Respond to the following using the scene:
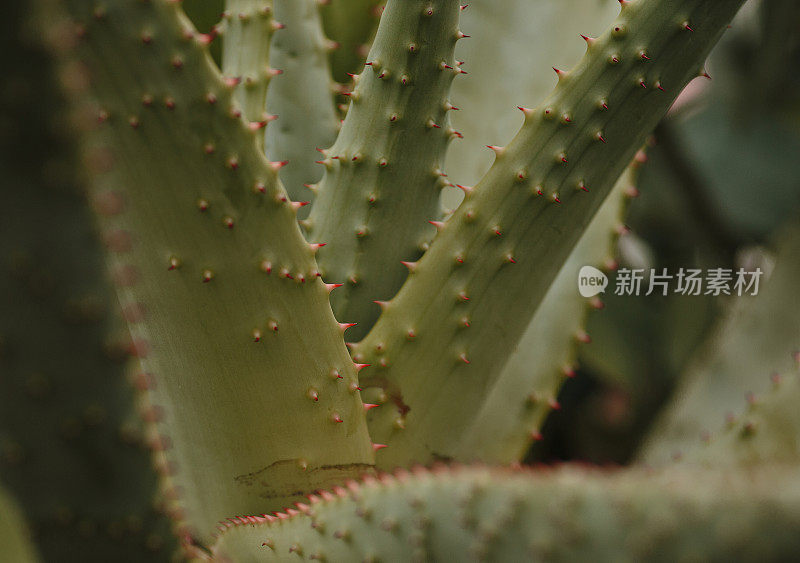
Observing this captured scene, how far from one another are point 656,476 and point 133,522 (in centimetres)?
19

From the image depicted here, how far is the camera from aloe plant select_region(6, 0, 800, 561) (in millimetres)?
369

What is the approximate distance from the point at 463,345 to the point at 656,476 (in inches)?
9.1

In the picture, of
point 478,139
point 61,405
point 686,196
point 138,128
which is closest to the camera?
point 61,405

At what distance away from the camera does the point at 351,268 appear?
1.65ft

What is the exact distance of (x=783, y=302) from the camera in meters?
0.70

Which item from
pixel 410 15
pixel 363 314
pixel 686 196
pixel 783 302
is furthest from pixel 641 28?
pixel 686 196

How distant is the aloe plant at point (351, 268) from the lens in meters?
0.37

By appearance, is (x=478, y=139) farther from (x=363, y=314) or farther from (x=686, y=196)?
(x=686, y=196)

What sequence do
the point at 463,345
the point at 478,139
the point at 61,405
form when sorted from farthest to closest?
1. the point at 478,139
2. the point at 463,345
3. the point at 61,405

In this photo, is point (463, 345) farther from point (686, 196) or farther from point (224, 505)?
point (686, 196)

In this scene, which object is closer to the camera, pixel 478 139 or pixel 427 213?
pixel 427 213

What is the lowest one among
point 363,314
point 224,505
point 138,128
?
point 224,505

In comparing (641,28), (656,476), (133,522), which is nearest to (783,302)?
(641,28)

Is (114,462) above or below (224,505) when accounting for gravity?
above
